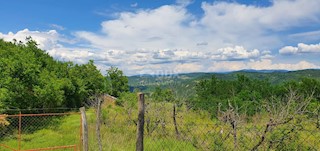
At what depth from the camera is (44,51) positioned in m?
30.1

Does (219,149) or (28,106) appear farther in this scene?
(28,106)

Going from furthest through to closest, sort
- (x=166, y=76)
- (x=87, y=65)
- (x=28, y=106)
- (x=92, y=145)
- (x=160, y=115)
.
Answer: (x=87, y=65), (x=28, y=106), (x=166, y=76), (x=160, y=115), (x=92, y=145)

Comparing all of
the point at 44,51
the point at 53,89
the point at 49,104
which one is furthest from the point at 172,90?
the point at 44,51

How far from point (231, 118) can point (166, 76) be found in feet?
34.0

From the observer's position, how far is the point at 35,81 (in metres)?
20.4

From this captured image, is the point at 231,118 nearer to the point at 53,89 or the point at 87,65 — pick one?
the point at 53,89

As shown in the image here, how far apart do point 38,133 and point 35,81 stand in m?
5.13

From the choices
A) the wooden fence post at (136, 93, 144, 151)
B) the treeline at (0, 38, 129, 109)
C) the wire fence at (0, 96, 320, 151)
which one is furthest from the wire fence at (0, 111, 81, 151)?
the wooden fence post at (136, 93, 144, 151)

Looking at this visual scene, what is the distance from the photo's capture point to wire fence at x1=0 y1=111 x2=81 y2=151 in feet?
39.4

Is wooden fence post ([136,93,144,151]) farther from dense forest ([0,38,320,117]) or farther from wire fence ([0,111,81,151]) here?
wire fence ([0,111,81,151])

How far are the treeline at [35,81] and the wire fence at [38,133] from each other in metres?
1.15

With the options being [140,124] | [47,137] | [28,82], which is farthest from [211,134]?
[28,82]

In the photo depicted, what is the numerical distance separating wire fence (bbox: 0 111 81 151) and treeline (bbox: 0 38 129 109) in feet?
3.78

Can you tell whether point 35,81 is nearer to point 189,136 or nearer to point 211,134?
point 189,136
